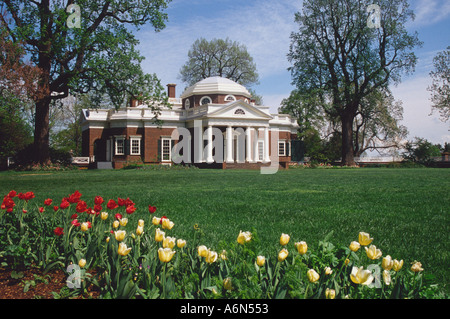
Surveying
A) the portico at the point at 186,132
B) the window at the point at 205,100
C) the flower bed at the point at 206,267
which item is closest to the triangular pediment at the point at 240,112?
the portico at the point at 186,132

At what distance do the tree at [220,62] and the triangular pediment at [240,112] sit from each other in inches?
846

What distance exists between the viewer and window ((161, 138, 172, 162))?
1748 inches

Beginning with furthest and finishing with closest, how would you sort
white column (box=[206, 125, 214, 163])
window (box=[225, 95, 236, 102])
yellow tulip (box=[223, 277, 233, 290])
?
window (box=[225, 95, 236, 102]), white column (box=[206, 125, 214, 163]), yellow tulip (box=[223, 277, 233, 290])

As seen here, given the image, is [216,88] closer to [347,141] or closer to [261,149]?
[261,149]

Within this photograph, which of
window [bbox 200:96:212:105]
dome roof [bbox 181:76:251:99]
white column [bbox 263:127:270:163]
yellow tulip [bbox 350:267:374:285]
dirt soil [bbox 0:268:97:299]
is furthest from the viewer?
window [bbox 200:96:212:105]

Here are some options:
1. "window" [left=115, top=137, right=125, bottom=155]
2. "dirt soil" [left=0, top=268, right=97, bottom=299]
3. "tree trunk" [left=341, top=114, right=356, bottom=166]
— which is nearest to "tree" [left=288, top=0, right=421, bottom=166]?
"tree trunk" [left=341, top=114, right=356, bottom=166]

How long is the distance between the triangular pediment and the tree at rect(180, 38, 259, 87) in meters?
21.5

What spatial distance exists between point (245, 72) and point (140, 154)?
88.6ft

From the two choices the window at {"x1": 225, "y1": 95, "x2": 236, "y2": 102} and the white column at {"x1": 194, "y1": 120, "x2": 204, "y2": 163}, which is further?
the window at {"x1": 225, "y1": 95, "x2": 236, "y2": 102}

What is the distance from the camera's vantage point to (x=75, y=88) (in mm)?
30312

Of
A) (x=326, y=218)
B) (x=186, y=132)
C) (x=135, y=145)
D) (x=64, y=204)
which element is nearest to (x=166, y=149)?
(x=186, y=132)

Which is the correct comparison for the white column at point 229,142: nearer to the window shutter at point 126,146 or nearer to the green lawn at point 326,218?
the window shutter at point 126,146

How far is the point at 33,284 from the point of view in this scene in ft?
11.3

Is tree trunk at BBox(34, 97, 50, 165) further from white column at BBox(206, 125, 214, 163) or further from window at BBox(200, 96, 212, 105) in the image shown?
window at BBox(200, 96, 212, 105)
